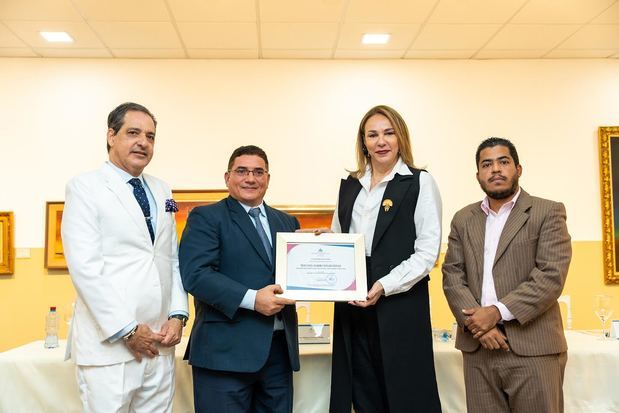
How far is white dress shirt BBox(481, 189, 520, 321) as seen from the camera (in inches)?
92.0

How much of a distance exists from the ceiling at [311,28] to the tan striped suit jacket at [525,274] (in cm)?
253

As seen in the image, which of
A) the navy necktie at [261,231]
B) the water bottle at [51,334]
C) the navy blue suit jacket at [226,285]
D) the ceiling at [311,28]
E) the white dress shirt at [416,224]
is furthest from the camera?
the ceiling at [311,28]

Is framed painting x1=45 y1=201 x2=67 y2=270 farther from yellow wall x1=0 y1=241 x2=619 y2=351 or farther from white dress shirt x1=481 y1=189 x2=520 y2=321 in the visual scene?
white dress shirt x1=481 y1=189 x2=520 y2=321

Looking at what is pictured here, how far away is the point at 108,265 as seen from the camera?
205 cm

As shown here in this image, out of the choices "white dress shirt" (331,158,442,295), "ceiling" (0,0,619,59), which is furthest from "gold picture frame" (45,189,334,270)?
"white dress shirt" (331,158,442,295)

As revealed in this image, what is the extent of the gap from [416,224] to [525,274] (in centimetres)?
50

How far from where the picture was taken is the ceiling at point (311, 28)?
4297mm

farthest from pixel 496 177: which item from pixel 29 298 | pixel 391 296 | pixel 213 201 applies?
pixel 29 298

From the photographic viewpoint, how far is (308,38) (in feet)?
16.1

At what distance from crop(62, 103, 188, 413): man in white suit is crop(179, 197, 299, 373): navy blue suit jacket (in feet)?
0.35

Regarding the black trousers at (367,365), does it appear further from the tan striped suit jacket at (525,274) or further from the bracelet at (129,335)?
the bracelet at (129,335)

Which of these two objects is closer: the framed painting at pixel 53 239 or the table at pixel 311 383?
the table at pixel 311 383

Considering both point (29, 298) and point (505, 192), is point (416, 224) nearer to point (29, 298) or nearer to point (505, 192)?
point (505, 192)

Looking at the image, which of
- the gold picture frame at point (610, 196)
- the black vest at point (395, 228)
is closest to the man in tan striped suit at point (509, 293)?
the black vest at point (395, 228)
